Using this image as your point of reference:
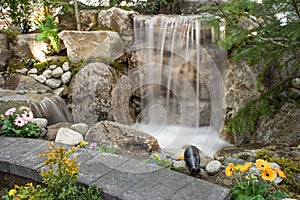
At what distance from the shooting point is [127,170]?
1.99 metres

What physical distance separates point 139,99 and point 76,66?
1.07 metres

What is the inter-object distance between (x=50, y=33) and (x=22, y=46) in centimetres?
67

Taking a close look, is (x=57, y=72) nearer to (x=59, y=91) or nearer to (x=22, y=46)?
(x=59, y=91)

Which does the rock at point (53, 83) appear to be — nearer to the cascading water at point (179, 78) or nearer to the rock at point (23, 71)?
the rock at point (23, 71)

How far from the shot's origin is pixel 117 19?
492 cm

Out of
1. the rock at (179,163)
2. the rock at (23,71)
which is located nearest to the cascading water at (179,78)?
the rock at (179,163)

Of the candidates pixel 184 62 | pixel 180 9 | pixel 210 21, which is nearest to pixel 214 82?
pixel 184 62

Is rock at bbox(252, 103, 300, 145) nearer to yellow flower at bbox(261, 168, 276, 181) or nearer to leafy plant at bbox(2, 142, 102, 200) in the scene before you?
yellow flower at bbox(261, 168, 276, 181)

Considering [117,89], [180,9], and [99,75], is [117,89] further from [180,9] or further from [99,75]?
[180,9]

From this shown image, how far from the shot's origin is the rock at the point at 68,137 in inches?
106

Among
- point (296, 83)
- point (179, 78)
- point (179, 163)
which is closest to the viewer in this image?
point (179, 163)

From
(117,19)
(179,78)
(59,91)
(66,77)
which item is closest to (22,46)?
(66,77)

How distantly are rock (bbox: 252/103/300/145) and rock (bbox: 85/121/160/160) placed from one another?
1.54 m

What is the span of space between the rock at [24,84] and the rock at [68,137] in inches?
68.2
